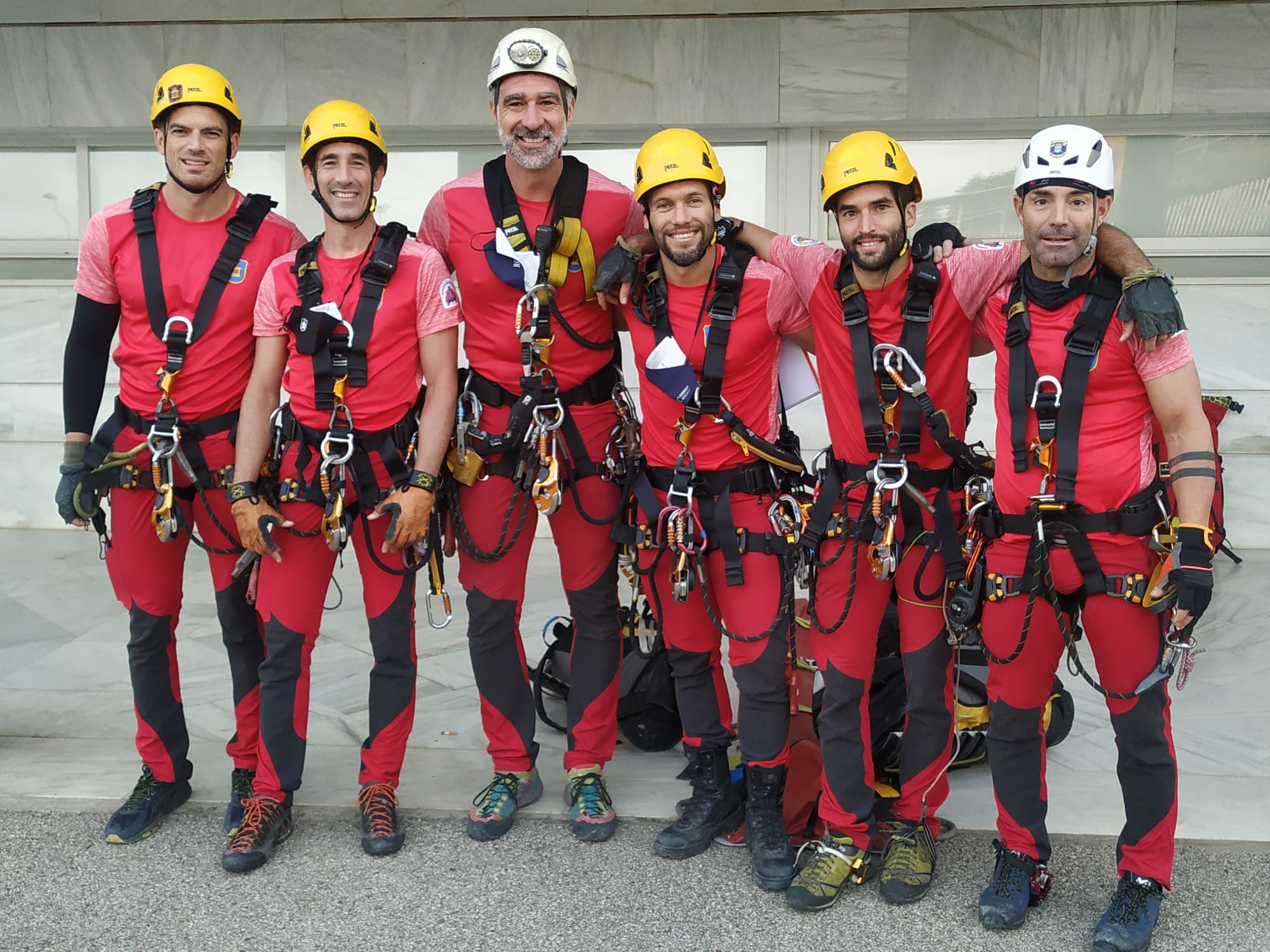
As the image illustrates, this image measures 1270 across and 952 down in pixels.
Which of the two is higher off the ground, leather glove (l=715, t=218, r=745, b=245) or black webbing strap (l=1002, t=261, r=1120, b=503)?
leather glove (l=715, t=218, r=745, b=245)

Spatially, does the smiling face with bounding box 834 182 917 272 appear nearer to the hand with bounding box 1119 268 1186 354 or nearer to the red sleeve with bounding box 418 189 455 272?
the hand with bounding box 1119 268 1186 354

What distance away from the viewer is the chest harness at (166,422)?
149 inches

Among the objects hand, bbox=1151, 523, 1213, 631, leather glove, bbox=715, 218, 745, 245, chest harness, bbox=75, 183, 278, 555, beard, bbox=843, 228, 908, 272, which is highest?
leather glove, bbox=715, 218, 745, 245

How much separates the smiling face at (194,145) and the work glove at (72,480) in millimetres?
943

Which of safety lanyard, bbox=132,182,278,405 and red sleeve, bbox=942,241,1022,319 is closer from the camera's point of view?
red sleeve, bbox=942,241,1022,319

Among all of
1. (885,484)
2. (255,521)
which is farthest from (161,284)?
(885,484)

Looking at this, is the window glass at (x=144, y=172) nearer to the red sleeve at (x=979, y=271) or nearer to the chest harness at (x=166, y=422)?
the chest harness at (x=166, y=422)

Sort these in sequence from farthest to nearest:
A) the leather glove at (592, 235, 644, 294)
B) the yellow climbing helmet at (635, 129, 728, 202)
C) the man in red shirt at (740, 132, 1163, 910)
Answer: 1. the leather glove at (592, 235, 644, 294)
2. the yellow climbing helmet at (635, 129, 728, 202)
3. the man in red shirt at (740, 132, 1163, 910)

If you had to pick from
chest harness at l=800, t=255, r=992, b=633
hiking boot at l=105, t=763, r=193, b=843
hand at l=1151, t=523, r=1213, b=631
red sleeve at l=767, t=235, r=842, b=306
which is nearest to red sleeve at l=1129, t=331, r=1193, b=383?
hand at l=1151, t=523, r=1213, b=631

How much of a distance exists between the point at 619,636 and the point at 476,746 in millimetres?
1012

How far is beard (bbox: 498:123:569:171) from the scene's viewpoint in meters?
3.83

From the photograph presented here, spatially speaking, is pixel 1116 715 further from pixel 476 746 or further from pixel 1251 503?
pixel 1251 503

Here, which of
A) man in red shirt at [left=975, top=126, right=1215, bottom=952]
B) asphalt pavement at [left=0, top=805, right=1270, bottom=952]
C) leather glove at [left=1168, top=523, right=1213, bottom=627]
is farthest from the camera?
asphalt pavement at [left=0, top=805, right=1270, bottom=952]

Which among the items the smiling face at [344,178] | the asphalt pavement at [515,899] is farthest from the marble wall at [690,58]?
the asphalt pavement at [515,899]
